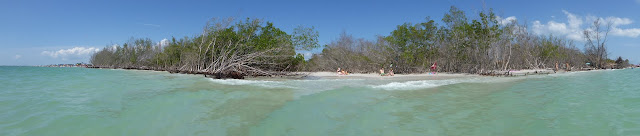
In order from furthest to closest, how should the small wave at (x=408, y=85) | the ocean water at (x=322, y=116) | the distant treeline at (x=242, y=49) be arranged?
the distant treeline at (x=242, y=49), the small wave at (x=408, y=85), the ocean water at (x=322, y=116)

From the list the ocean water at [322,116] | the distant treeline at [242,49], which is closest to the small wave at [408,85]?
the ocean water at [322,116]

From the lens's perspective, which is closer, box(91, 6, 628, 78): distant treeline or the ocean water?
the ocean water

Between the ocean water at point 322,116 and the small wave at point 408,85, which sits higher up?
the small wave at point 408,85

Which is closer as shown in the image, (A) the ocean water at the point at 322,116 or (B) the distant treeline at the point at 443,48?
(A) the ocean water at the point at 322,116

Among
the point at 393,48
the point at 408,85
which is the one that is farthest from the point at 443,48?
the point at 408,85

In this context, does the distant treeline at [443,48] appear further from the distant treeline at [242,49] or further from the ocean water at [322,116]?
the ocean water at [322,116]

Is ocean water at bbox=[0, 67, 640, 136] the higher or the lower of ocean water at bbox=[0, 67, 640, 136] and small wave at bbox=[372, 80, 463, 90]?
the lower

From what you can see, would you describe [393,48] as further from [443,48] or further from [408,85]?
[408,85]

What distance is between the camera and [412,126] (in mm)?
5102

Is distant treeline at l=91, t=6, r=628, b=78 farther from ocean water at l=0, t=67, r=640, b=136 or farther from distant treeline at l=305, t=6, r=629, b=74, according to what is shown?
ocean water at l=0, t=67, r=640, b=136

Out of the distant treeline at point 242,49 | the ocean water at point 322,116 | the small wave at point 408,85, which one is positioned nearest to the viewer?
the ocean water at point 322,116

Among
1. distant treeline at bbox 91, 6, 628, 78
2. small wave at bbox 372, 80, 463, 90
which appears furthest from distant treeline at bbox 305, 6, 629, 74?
small wave at bbox 372, 80, 463, 90

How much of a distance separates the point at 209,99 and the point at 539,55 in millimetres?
41458

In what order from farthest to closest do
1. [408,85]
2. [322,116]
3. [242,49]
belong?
[242,49], [408,85], [322,116]
